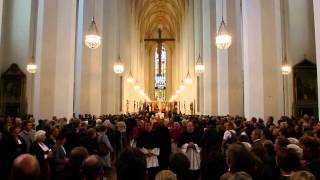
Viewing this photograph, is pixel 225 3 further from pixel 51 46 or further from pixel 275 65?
pixel 51 46

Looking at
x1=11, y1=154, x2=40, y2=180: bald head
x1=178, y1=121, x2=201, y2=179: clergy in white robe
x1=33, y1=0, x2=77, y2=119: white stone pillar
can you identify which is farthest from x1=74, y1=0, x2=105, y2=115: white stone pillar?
x1=11, y1=154, x2=40, y2=180: bald head

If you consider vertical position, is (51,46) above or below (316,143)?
above

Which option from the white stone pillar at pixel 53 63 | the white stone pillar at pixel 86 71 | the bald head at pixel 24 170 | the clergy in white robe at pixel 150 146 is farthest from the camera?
the white stone pillar at pixel 86 71

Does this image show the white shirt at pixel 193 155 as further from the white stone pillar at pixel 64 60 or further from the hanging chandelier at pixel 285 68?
the hanging chandelier at pixel 285 68

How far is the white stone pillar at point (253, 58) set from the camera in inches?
575

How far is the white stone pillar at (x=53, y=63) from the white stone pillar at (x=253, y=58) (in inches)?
283

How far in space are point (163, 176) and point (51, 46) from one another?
12.2m

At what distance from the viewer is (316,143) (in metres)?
5.00

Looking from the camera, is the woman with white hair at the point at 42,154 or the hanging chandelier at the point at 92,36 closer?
the woman with white hair at the point at 42,154

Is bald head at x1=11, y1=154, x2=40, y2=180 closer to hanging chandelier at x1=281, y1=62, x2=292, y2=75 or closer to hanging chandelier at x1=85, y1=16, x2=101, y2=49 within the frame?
hanging chandelier at x1=85, y1=16, x2=101, y2=49

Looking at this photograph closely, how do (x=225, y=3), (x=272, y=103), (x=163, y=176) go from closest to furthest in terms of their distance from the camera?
1. (x=163, y=176)
2. (x=272, y=103)
3. (x=225, y=3)

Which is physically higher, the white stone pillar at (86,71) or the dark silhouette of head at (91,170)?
the white stone pillar at (86,71)

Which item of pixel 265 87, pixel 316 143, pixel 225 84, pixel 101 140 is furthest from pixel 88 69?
pixel 316 143

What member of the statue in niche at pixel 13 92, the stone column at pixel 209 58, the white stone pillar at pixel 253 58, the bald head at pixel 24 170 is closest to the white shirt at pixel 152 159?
the bald head at pixel 24 170
